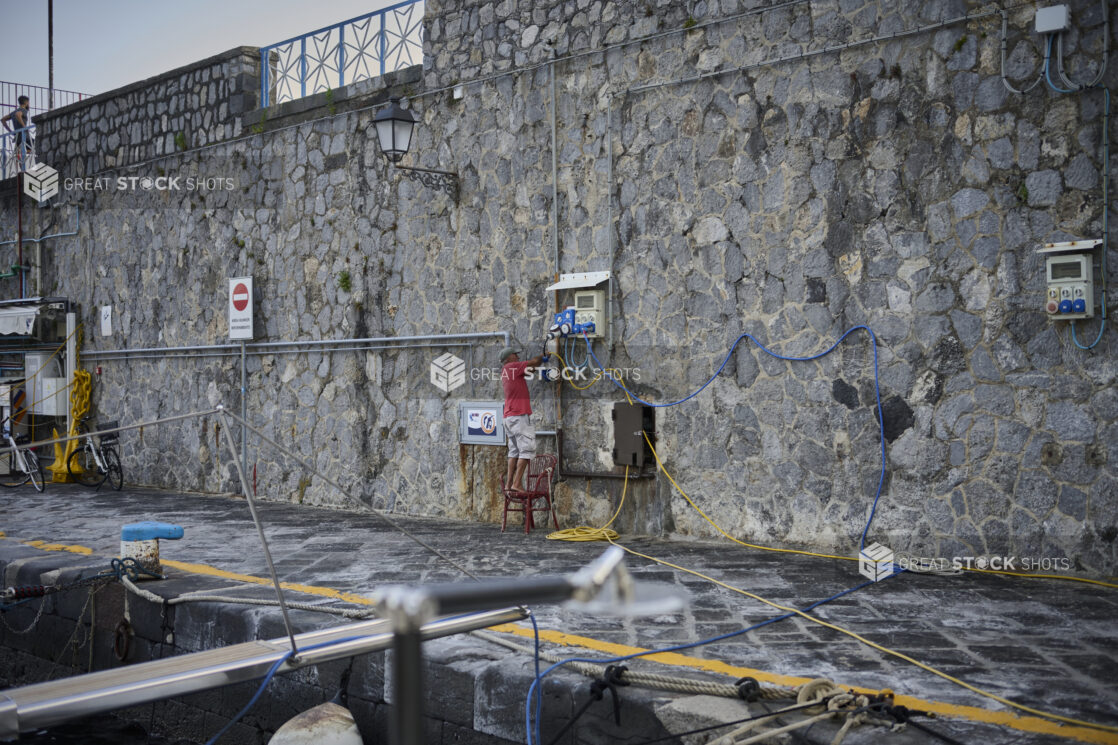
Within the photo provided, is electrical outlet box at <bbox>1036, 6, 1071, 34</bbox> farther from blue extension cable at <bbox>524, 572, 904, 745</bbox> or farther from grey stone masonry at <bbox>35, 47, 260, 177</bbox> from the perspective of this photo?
grey stone masonry at <bbox>35, 47, 260, 177</bbox>

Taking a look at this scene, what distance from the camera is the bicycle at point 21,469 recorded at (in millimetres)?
13352

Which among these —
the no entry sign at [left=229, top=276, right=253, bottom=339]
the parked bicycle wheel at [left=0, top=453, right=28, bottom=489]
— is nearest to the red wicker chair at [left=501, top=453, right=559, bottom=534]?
the no entry sign at [left=229, top=276, right=253, bottom=339]

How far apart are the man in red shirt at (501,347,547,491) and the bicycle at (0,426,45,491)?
25.2ft

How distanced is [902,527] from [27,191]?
47.7 ft

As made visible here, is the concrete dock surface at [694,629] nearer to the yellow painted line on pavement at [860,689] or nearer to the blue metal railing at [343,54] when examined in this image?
the yellow painted line on pavement at [860,689]

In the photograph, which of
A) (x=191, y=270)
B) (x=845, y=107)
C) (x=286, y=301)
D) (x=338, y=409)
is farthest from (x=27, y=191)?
(x=845, y=107)

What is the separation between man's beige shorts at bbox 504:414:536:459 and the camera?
8.92 metres

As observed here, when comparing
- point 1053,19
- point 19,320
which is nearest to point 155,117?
point 19,320

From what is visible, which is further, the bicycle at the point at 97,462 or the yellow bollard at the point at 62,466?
the yellow bollard at the point at 62,466

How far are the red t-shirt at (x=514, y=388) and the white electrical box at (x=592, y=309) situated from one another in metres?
0.69

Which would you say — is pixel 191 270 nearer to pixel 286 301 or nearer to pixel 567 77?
pixel 286 301

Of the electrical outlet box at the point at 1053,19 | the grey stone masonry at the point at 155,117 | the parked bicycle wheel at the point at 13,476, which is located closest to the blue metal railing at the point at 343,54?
the grey stone masonry at the point at 155,117

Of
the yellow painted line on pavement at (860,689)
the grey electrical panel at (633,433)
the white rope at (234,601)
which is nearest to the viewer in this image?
the yellow painted line on pavement at (860,689)

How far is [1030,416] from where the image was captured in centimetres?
673
